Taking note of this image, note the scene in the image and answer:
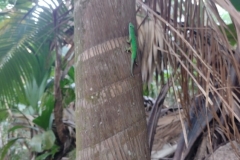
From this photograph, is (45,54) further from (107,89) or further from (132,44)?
(107,89)

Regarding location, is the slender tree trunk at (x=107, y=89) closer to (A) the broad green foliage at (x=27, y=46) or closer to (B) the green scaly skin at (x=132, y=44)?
(B) the green scaly skin at (x=132, y=44)

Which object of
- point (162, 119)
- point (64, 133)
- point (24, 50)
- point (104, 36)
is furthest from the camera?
point (64, 133)

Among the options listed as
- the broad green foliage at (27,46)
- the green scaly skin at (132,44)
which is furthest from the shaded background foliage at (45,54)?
the green scaly skin at (132,44)

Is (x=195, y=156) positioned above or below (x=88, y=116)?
below

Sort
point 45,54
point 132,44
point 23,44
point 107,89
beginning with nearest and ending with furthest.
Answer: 1. point 107,89
2. point 132,44
3. point 23,44
4. point 45,54

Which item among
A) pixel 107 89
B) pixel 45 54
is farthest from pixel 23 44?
pixel 107 89

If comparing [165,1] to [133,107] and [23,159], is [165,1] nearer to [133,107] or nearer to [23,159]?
[133,107]

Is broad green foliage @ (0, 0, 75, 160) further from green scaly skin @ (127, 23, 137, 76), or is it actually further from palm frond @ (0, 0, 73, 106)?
green scaly skin @ (127, 23, 137, 76)

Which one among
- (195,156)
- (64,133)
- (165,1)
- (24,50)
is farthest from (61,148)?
(165,1)
